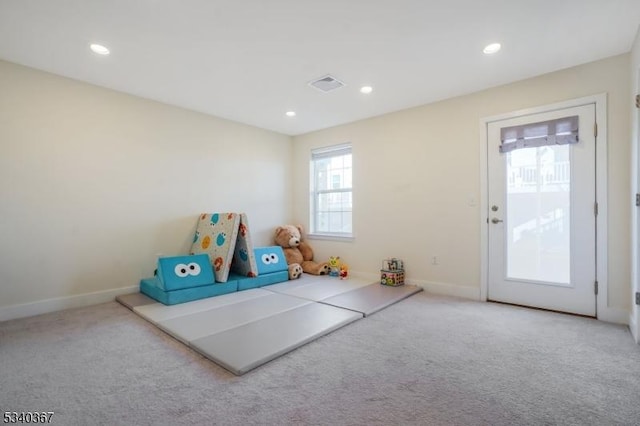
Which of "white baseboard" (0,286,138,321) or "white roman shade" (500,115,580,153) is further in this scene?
"white roman shade" (500,115,580,153)

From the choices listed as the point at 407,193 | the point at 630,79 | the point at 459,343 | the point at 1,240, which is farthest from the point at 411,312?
the point at 1,240

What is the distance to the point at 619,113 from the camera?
2705 mm

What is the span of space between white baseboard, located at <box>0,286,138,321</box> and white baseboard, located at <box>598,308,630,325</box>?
4.86 meters

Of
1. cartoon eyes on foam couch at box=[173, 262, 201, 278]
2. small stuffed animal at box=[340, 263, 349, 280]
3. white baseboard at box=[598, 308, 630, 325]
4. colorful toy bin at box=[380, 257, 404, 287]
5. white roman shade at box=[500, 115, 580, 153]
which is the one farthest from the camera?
small stuffed animal at box=[340, 263, 349, 280]

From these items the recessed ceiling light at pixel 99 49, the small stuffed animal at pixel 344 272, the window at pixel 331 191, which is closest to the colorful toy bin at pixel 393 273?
the small stuffed animal at pixel 344 272

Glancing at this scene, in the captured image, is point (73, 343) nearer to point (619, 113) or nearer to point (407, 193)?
point (407, 193)

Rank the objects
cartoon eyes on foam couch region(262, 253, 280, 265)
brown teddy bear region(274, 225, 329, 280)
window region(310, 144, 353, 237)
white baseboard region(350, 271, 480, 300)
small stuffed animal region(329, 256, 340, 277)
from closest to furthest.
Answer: white baseboard region(350, 271, 480, 300) < cartoon eyes on foam couch region(262, 253, 280, 265) < small stuffed animal region(329, 256, 340, 277) < brown teddy bear region(274, 225, 329, 280) < window region(310, 144, 353, 237)

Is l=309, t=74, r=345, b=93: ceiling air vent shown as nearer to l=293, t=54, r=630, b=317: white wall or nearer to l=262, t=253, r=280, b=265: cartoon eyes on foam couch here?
l=293, t=54, r=630, b=317: white wall

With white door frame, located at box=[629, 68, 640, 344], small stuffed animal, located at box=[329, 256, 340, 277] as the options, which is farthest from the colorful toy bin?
white door frame, located at box=[629, 68, 640, 344]

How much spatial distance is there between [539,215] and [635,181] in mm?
798

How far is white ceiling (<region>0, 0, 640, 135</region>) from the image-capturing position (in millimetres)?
2109

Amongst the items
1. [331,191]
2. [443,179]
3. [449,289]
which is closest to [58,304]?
[331,191]

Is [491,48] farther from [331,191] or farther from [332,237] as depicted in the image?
[332,237]

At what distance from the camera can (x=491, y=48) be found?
261 centimetres
